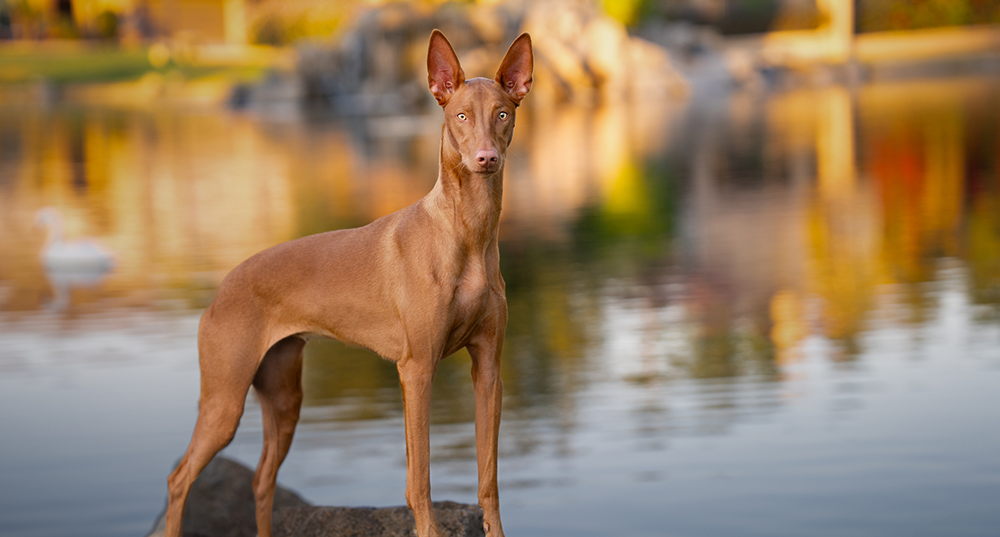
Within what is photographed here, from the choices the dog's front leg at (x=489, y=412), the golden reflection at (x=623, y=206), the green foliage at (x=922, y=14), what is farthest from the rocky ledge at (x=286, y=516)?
the green foliage at (x=922, y=14)

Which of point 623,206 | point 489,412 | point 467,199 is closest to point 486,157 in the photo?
point 467,199

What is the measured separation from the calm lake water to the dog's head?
9.29 feet

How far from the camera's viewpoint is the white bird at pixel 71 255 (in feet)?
49.6

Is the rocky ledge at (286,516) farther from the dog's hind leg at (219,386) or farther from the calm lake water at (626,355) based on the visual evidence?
the dog's hind leg at (219,386)

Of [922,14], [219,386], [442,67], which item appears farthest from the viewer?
[922,14]

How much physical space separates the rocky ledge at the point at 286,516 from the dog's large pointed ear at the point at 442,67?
197 centimetres

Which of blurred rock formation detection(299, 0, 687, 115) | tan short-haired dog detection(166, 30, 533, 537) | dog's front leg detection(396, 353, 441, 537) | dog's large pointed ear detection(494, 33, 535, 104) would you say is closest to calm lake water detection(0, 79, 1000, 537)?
dog's front leg detection(396, 353, 441, 537)

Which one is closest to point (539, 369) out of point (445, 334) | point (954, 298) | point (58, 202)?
point (954, 298)

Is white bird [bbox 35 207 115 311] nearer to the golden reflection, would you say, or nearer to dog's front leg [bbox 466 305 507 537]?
the golden reflection

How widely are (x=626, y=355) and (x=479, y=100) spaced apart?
6248 mm

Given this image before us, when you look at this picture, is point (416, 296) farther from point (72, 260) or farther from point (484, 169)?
point (72, 260)

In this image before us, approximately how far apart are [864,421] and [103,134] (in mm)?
33718

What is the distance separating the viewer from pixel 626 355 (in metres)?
10.3

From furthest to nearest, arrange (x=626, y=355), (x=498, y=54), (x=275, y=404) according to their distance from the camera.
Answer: (x=498, y=54), (x=626, y=355), (x=275, y=404)
